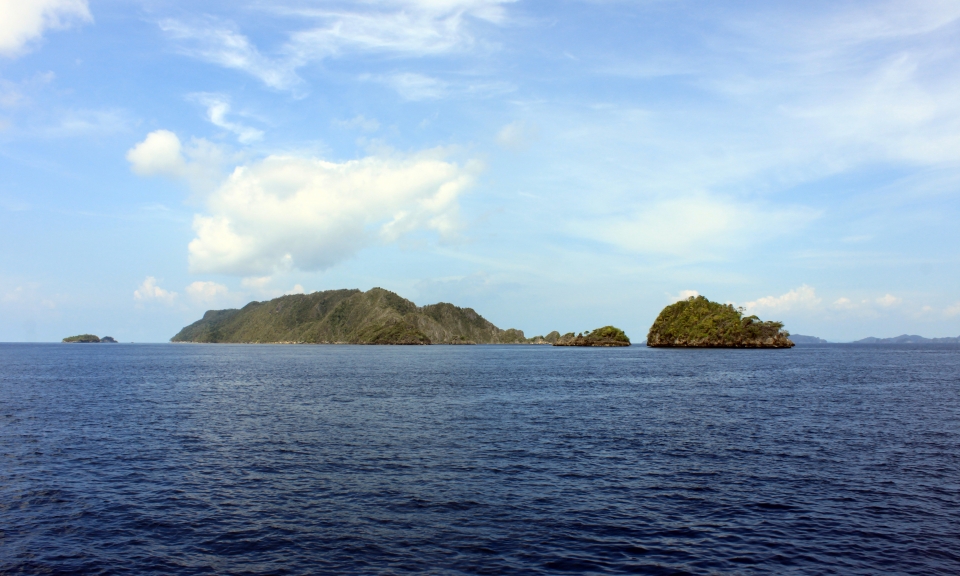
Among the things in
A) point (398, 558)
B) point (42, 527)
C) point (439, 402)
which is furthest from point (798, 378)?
point (42, 527)

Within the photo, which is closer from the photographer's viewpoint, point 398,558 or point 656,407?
point 398,558

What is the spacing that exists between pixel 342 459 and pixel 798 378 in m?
97.3

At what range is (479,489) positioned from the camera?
1184 inches

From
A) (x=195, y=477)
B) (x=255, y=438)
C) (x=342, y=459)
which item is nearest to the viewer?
(x=195, y=477)

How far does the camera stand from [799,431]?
4762 centimetres

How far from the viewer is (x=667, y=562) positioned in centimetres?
2089

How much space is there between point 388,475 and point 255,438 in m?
17.4

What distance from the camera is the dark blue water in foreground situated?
70.8 feet

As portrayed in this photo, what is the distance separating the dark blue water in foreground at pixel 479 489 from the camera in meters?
21.6

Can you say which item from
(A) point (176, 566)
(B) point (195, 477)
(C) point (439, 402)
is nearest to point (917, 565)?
(A) point (176, 566)

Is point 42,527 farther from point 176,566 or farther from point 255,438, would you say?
point 255,438

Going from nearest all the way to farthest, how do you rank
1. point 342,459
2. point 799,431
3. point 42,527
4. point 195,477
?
point 42,527 < point 195,477 < point 342,459 < point 799,431

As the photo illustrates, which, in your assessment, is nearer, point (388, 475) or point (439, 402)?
point (388, 475)

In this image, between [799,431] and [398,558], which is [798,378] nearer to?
[799,431]
